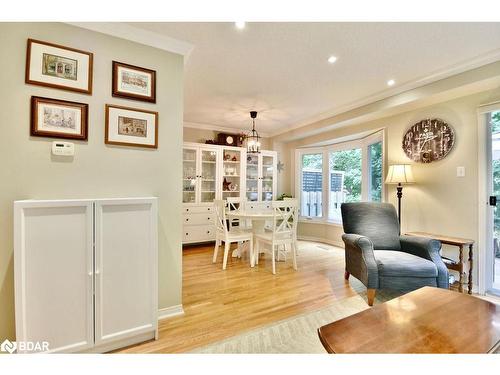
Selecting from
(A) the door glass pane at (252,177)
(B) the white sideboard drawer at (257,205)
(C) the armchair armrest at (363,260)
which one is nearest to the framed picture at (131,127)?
(C) the armchair armrest at (363,260)

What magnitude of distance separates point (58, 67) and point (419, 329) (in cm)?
269

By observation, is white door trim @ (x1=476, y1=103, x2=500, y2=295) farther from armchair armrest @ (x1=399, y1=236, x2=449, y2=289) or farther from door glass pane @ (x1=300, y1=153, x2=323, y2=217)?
door glass pane @ (x1=300, y1=153, x2=323, y2=217)

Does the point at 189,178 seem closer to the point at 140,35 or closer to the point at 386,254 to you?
the point at 140,35

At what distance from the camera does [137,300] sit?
169 cm

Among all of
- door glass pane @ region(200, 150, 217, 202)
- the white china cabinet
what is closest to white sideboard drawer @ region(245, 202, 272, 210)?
the white china cabinet

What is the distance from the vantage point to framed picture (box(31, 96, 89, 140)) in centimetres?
160

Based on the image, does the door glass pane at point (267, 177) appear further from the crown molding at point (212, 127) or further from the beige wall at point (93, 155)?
the beige wall at point (93, 155)

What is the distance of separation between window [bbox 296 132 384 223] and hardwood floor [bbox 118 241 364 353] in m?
1.30

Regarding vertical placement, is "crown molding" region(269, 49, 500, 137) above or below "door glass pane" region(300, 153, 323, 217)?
above
